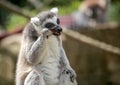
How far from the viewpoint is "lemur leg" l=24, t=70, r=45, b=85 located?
4789 millimetres

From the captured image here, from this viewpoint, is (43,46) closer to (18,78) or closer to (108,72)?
(18,78)

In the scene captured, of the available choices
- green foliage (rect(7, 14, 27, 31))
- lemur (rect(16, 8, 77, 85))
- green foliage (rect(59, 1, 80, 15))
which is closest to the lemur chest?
lemur (rect(16, 8, 77, 85))

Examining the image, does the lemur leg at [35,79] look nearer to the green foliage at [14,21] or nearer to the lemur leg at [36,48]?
the lemur leg at [36,48]

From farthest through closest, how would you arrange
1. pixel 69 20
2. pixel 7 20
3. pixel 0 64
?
1. pixel 7 20
2. pixel 69 20
3. pixel 0 64

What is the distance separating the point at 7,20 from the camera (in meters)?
18.9

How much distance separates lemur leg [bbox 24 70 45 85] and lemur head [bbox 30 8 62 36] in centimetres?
42

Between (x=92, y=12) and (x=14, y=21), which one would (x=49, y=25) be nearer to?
(x=92, y=12)

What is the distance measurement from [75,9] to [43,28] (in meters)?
13.2

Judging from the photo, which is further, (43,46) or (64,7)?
(64,7)

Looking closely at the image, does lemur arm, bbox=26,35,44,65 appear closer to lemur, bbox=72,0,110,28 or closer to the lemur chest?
the lemur chest

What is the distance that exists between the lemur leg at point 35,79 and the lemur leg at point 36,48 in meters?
0.11

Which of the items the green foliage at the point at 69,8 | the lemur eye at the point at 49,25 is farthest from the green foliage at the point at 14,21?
the lemur eye at the point at 49,25

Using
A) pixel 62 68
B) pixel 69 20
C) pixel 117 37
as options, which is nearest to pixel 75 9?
pixel 69 20

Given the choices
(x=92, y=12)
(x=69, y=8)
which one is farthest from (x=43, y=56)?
(x=69, y=8)
